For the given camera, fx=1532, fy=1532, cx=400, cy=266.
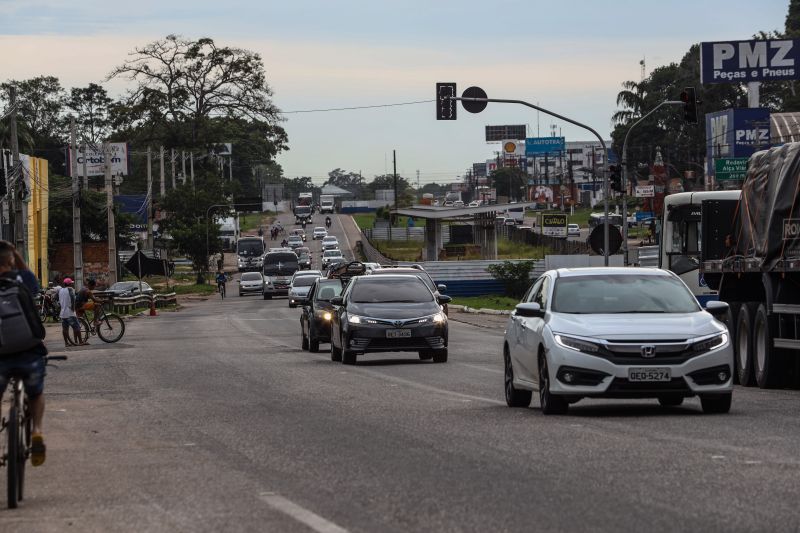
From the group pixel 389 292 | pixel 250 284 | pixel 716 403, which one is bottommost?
pixel 250 284

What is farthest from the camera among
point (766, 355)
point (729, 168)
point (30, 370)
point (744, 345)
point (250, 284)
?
point (250, 284)

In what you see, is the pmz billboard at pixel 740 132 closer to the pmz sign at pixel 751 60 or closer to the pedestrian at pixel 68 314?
the pmz sign at pixel 751 60

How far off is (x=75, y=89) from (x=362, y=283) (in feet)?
500

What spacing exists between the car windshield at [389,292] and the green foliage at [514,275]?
39709 mm

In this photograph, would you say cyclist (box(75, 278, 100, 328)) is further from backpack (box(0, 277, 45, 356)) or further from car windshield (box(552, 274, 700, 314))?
backpack (box(0, 277, 45, 356))

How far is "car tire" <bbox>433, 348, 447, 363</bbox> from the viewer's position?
27.5m

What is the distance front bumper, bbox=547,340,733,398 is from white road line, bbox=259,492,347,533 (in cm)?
560

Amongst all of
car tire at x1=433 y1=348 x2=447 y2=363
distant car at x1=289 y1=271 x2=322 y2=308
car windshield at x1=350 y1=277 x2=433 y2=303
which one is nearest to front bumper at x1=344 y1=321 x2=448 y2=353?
car tire at x1=433 y1=348 x2=447 y2=363

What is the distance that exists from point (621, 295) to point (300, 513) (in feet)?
25.4

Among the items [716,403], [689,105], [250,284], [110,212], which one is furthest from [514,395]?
[250,284]

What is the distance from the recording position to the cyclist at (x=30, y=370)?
10.5 metres

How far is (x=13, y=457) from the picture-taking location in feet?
32.9

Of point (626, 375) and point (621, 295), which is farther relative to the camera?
point (621, 295)

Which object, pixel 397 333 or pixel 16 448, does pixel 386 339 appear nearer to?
pixel 397 333
